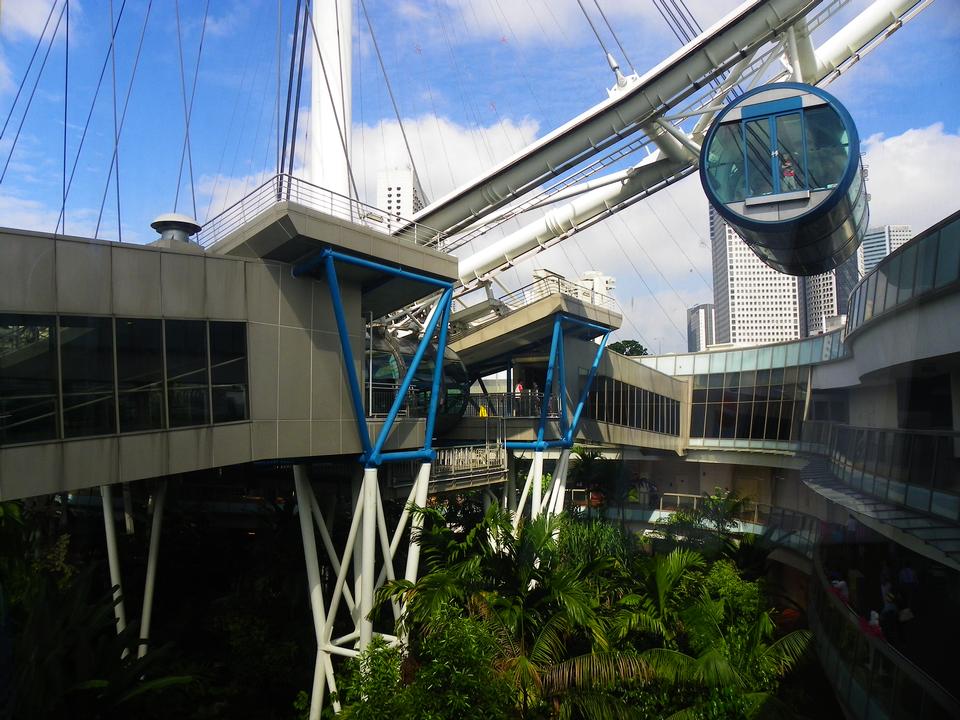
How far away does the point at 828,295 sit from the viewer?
736cm

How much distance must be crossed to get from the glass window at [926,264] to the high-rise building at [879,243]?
1.23 ft

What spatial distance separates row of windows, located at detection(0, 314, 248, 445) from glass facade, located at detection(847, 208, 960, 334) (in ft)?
32.7

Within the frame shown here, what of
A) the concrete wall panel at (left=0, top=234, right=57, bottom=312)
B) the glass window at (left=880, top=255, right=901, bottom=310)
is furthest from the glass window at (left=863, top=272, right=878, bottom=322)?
the concrete wall panel at (left=0, top=234, right=57, bottom=312)

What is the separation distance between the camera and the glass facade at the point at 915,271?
3533mm

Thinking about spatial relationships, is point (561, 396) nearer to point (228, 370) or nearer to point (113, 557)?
point (228, 370)

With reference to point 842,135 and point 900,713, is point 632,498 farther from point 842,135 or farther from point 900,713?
point 900,713

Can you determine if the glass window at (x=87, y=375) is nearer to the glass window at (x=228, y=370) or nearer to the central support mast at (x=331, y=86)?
the glass window at (x=228, y=370)

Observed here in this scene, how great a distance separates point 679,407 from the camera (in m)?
35.7

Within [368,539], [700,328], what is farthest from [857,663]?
[700,328]

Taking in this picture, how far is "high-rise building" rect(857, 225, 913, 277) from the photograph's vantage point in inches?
175

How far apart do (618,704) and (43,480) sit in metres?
9.32

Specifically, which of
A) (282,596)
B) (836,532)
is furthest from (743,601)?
(282,596)

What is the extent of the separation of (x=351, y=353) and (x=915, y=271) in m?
12.2

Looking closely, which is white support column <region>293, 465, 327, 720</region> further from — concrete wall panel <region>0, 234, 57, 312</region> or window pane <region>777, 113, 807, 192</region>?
window pane <region>777, 113, 807, 192</region>
